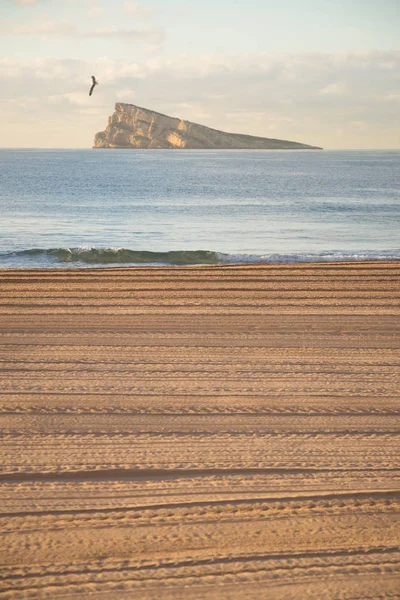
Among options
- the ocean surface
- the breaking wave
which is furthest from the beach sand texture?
the ocean surface

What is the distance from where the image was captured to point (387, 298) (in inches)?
288

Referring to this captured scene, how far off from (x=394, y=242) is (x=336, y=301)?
11201mm

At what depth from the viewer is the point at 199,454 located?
354 cm

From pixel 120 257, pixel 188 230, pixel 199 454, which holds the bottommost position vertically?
pixel 199 454

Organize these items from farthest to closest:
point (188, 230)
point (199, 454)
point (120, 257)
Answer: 1. point (188, 230)
2. point (120, 257)
3. point (199, 454)

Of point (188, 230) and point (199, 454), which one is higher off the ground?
point (188, 230)

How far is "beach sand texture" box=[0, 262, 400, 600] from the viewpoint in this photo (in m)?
2.65

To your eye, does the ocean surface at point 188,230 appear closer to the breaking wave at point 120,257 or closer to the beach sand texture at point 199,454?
the breaking wave at point 120,257

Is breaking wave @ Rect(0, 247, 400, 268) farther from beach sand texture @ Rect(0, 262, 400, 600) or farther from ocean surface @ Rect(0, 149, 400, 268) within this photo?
beach sand texture @ Rect(0, 262, 400, 600)

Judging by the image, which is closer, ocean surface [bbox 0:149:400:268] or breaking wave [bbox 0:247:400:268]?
breaking wave [bbox 0:247:400:268]

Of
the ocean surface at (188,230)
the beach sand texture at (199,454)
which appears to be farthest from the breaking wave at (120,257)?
the beach sand texture at (199,454)

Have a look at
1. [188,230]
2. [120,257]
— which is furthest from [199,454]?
[188,230]

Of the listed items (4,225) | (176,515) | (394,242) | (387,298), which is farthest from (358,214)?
(176,515)

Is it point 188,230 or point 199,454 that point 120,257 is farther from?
point 199,454
